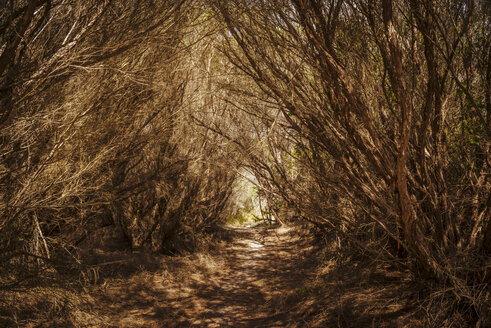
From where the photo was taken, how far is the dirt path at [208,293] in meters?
5.49

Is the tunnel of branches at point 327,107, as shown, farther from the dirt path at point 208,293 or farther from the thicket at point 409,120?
the dirt path at point 208,293

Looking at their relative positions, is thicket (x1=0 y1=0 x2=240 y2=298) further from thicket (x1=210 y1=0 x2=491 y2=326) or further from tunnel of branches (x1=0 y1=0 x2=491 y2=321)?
thicket (x1=210 y1=0 x2=491 y2=326)

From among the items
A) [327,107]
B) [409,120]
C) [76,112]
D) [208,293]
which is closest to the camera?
[409,120]

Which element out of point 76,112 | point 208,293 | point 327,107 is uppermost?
point 76,112

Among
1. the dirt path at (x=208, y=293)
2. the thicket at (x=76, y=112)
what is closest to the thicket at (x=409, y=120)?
the thicket at (x=76, y=112)

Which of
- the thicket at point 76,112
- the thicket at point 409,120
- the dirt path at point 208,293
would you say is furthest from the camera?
the dirt path at point 208,293

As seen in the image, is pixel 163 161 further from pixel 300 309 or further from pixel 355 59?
pixel 355 59

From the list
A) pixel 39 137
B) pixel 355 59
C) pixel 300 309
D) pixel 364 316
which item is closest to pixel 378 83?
pixel 355 59

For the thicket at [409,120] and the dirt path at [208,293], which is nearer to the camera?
the thicket at [409,120]

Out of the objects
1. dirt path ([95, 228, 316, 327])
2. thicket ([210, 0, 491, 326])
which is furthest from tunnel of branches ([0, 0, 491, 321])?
dirt path ([95, 228, 316, 327])

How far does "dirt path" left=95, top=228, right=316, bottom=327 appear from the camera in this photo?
5488 millimetres

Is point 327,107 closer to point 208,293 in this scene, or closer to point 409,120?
point 409,120

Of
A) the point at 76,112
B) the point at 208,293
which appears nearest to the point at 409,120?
the point at 76,112

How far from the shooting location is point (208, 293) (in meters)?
6.96
